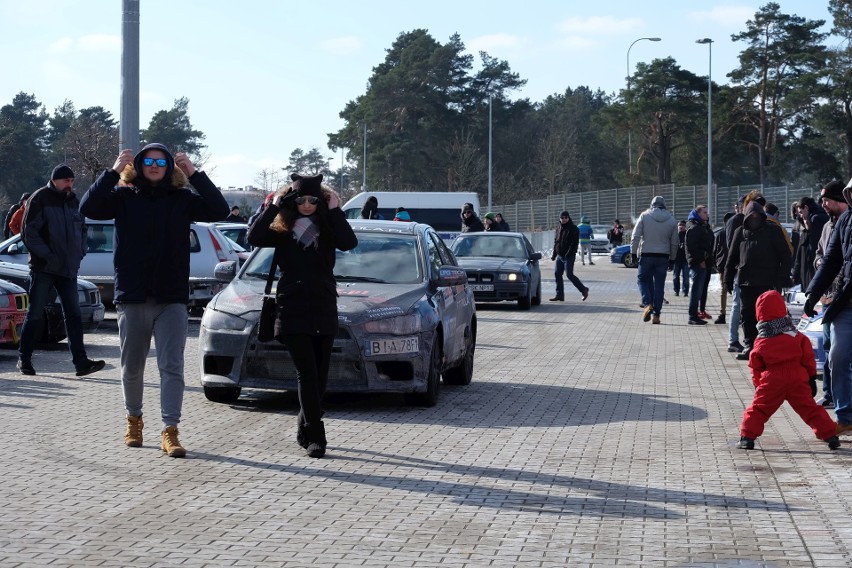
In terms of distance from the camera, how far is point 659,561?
593 centimetres

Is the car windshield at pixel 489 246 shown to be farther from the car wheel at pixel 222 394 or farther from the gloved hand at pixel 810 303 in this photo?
the gloved hand at pixel 810 303

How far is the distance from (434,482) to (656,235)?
1407 cm

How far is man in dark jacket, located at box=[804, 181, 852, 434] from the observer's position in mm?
9422

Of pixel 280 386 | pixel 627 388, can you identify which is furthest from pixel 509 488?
pixel 627 388

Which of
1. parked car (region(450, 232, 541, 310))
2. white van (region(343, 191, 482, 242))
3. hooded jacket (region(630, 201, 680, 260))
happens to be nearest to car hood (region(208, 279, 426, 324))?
hooded jacket (region(630, 201, 680, 260))

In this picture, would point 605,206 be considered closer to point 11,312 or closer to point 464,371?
point 11,312

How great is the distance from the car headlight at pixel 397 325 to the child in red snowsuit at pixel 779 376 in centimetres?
273

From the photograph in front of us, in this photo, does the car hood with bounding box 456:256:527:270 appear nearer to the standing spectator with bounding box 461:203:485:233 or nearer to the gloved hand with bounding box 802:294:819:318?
the standing spectator with bounding box 461:203:485:233

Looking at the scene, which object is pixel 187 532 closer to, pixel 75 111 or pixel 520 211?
pixel 520 211

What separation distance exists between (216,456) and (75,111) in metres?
120

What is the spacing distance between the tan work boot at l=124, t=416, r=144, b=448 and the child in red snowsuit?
12.8 feet

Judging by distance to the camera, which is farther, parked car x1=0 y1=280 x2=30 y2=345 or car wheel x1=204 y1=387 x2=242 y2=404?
parked car x1=0 y1=280 x2=30 y2=345

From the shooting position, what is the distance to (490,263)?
2508cm

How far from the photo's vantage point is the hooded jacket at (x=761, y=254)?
14789 mm
